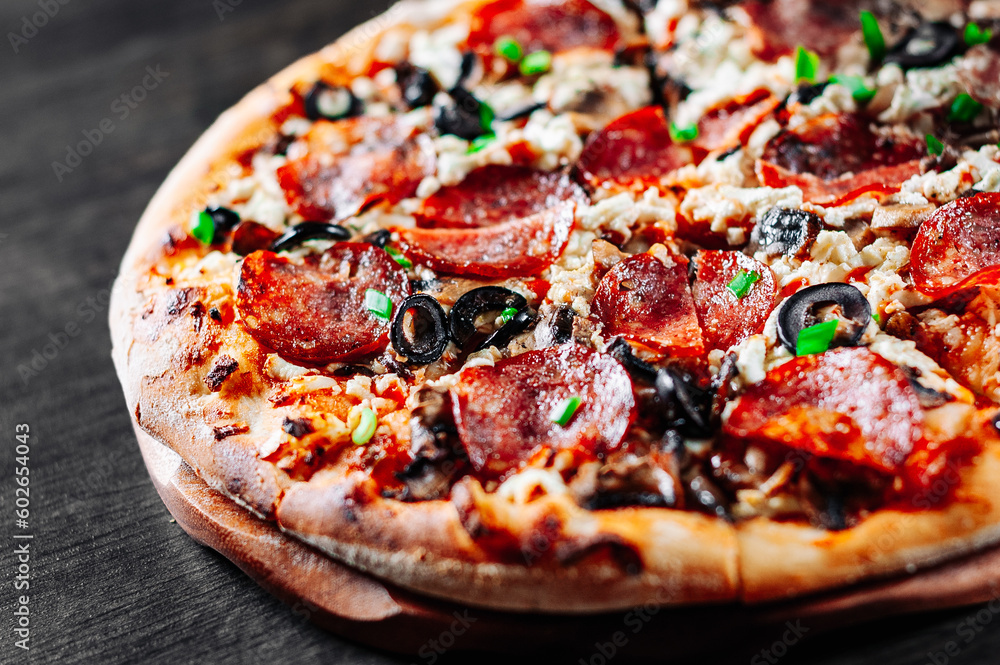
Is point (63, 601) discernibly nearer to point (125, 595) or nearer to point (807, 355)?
point (125, 595)

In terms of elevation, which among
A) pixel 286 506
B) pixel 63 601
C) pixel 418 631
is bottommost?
pixel 63 601

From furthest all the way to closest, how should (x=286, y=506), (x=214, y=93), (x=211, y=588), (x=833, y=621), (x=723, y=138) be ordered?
(x=214, y=93) < (x=723, y=138) < (x=211, y=588) < (x=286, y=506) < (x=833, y=621)

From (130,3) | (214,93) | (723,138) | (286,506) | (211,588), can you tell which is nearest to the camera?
(286,506)

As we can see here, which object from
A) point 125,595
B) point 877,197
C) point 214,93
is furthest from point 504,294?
point 214,93

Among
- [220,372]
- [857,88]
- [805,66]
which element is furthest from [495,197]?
[857,88]

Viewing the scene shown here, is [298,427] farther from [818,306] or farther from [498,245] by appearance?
[818,306]

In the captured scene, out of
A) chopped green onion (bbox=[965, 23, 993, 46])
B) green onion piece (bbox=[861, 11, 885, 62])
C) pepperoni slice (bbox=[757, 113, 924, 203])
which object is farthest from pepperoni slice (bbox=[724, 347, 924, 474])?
chopped green onion (bbox=[965, 23, 993, 46])
